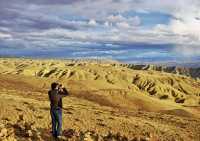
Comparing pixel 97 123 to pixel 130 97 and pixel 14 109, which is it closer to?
pixel 14 109

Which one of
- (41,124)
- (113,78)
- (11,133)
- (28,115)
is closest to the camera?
(11,133)

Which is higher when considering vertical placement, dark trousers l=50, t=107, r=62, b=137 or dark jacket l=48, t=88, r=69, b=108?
dark jacket l=48, t=88, r=69, b=108

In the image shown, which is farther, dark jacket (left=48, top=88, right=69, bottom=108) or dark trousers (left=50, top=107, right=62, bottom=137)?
dark trousers (left=50, top=107, right=62, bottom=137)

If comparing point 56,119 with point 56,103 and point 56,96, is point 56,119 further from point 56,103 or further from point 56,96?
point 56,96

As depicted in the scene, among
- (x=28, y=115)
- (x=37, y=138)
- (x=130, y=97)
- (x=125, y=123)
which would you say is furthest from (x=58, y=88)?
(x=130, y=97)

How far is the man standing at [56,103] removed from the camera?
17.8 meters

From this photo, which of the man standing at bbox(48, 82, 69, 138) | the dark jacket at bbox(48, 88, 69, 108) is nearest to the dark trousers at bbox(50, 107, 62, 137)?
the man standing at bbox(48, 82, 69, 138)

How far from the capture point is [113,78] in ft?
592

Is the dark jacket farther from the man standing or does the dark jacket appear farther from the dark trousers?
the dark trousers

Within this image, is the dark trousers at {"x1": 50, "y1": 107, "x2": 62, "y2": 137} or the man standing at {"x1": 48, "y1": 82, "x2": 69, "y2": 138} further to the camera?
the dark trousers at {"x1": 50, "y1": 107, "x2": 62, "y2": 137}

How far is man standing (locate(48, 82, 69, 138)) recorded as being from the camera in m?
17.8

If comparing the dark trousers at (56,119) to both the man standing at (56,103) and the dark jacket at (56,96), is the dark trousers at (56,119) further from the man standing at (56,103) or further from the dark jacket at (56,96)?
the dark jacket at (56,96)

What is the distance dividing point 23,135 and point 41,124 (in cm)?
439

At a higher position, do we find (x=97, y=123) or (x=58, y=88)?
(x=58, y=88)
